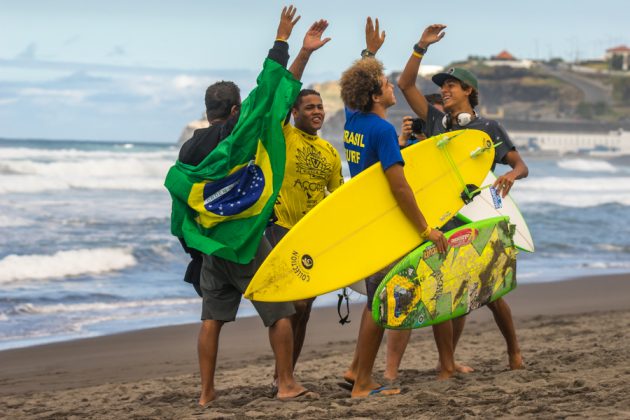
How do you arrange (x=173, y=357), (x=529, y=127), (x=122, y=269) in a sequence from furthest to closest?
1. (x=529, y=127)
2. (x=122, y=269)
3. (x=173, y=357)

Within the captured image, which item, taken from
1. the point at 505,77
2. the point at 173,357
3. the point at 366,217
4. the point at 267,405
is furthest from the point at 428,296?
the point at 505,77

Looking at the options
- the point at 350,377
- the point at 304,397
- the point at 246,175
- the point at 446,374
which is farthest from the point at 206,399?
the point at 446,374

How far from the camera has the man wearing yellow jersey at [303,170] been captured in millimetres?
4570

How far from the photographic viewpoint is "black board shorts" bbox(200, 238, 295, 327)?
438 centimetres

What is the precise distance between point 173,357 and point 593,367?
3.09 metres

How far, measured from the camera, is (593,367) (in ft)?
16.4

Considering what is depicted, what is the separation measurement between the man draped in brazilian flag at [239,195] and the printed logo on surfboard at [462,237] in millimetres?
786

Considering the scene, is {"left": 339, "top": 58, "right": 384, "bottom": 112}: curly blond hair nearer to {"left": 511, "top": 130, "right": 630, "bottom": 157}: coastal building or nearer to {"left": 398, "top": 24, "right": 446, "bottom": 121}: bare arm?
{"left": 398, "top": 24, "right": 446, "bottom": 121}: bare arm

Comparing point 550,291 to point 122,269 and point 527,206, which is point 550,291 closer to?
point 122,269

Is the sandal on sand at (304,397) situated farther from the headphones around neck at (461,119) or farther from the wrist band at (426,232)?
the headphones around neck at (461,119)

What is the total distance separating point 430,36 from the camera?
493 cm

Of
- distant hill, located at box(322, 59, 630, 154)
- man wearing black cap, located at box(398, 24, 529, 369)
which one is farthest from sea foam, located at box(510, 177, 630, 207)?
distant hill, located at box(322, 59, 630, 154)

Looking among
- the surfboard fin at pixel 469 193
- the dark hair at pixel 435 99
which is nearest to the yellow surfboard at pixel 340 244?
the surfboard fin at pixel 469 193

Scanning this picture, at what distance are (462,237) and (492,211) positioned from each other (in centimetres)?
57
